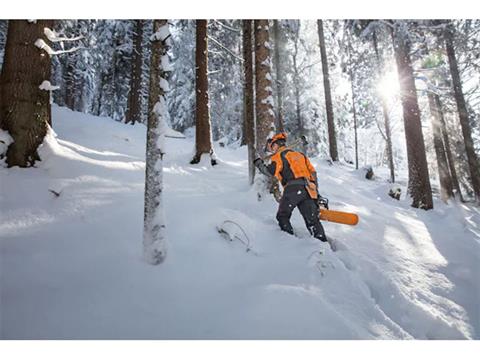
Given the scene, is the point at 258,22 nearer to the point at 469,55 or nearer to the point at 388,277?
the point at 388,277

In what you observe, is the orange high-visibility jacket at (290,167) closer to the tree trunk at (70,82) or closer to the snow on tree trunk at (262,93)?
the snow on tree trunk at (262,93)

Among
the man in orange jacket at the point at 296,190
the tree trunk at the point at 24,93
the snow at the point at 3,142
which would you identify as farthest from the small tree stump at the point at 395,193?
the snow at the point at 3,142

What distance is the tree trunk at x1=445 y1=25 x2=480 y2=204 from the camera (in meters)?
12.4

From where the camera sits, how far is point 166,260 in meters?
3.15

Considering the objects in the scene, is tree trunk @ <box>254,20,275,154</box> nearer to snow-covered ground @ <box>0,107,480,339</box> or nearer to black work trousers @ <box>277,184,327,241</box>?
snow-covered ground @ <box>0,107,480,339</box>

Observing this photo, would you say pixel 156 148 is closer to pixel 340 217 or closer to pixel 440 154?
pixel 340 217

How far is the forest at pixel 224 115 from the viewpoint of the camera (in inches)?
126

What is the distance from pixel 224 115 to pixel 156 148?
54.5 ft

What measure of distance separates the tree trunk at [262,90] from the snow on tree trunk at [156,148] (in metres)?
3.51

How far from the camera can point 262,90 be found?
655cm

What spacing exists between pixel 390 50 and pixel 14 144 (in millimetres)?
15082

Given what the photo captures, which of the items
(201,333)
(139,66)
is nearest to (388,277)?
(201,333)

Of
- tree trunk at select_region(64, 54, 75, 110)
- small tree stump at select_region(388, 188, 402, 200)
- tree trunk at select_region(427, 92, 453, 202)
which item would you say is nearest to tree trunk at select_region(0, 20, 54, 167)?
small tree stump at select_region(388, 188, 402, 200)

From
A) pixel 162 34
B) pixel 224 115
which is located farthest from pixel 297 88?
pixel 162 34
